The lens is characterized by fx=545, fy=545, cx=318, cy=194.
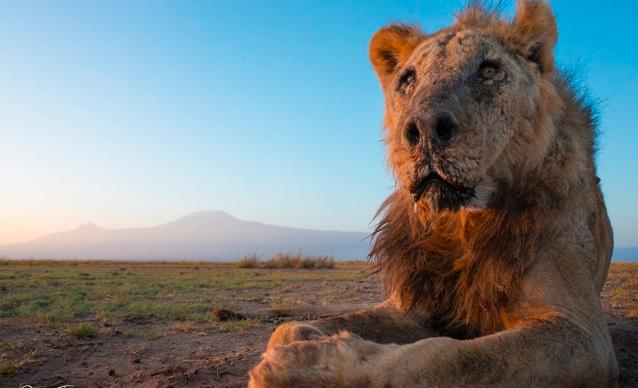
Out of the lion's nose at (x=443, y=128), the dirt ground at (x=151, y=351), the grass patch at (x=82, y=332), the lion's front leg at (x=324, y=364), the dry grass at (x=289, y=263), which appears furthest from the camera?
the dry grass at (x=289, y=263)

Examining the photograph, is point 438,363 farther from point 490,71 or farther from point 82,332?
point 82,332

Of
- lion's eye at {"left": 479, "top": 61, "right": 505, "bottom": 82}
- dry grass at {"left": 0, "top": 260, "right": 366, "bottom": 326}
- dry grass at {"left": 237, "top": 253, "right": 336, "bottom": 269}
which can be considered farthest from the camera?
dry grass at {"left": 237, "top": 253, "right": 336, "bottom": 269}

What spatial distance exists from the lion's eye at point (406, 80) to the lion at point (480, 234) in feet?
Result: 0.04

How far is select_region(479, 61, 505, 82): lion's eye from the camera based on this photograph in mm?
3080

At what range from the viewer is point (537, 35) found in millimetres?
3422

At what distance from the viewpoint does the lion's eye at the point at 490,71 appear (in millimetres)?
3080

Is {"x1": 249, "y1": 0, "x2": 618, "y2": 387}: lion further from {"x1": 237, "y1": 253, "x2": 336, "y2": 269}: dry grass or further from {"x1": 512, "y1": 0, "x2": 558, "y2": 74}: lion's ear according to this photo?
{"x1": 237, "y1": 253, "x2": 336, "y2": 269}: dry grass

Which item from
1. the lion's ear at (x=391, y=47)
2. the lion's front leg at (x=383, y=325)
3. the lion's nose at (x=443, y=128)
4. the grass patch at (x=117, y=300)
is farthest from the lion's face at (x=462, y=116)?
the grass patch at (x=117, y=300)

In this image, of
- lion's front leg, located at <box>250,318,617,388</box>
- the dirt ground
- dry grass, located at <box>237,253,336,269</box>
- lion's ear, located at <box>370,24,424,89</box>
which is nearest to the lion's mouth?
lion's front leg, located at <box>250,318,617,388</box>

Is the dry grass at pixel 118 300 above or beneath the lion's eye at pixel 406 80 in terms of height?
beneath

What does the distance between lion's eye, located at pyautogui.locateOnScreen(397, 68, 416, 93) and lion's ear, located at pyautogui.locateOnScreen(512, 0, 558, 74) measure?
2.18ft

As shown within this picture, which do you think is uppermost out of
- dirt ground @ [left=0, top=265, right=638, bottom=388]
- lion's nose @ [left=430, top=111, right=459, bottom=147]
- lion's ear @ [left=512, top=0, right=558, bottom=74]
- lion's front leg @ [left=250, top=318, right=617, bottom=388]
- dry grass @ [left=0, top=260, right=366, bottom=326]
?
lion's ear @ [left=512, top=0, right=558, bottom=74]

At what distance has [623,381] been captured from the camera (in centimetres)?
365

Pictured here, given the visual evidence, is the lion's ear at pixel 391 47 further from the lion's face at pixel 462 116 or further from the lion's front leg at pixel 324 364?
the lion's front leg at pixel 324 364
